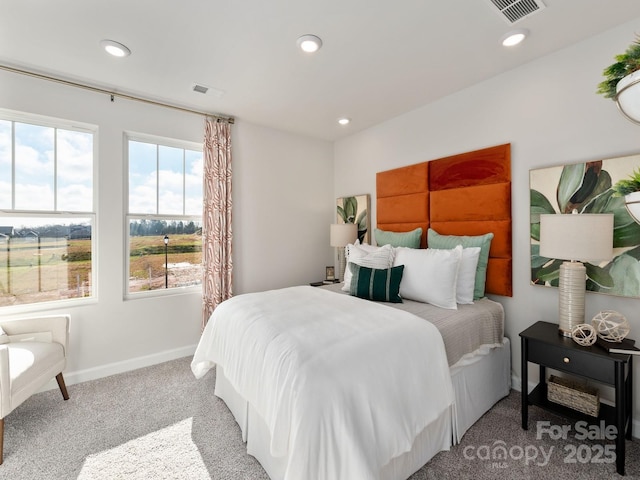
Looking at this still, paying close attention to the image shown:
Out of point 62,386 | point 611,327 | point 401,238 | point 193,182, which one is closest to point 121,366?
point 62,386

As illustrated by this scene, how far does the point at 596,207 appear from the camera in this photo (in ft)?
6.72

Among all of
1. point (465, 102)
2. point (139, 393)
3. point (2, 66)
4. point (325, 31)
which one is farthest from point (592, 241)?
point (2, 66)

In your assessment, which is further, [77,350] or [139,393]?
[77,350]

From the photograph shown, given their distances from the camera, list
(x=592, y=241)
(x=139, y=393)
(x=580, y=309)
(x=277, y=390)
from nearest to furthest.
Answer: (x=277, y=390) < (x=592, y=241) < (x=580, y=309) < (x=139, y=393)

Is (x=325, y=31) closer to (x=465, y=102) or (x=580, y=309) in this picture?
(x=465, y=102)

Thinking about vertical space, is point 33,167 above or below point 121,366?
above

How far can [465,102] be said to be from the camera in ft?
9.20

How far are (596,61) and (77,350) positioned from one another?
4.76 m

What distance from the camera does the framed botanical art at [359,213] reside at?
3.84m

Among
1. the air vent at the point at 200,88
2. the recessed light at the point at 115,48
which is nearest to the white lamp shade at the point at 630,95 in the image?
the recessed light at the point at 115,48

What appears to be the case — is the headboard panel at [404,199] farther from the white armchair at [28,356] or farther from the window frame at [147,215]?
the white armchair at [28,356]

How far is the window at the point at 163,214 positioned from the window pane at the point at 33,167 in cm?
61

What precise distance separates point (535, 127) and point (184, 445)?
3449 mm

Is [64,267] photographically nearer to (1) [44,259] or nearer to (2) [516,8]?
(1) [44,259]
